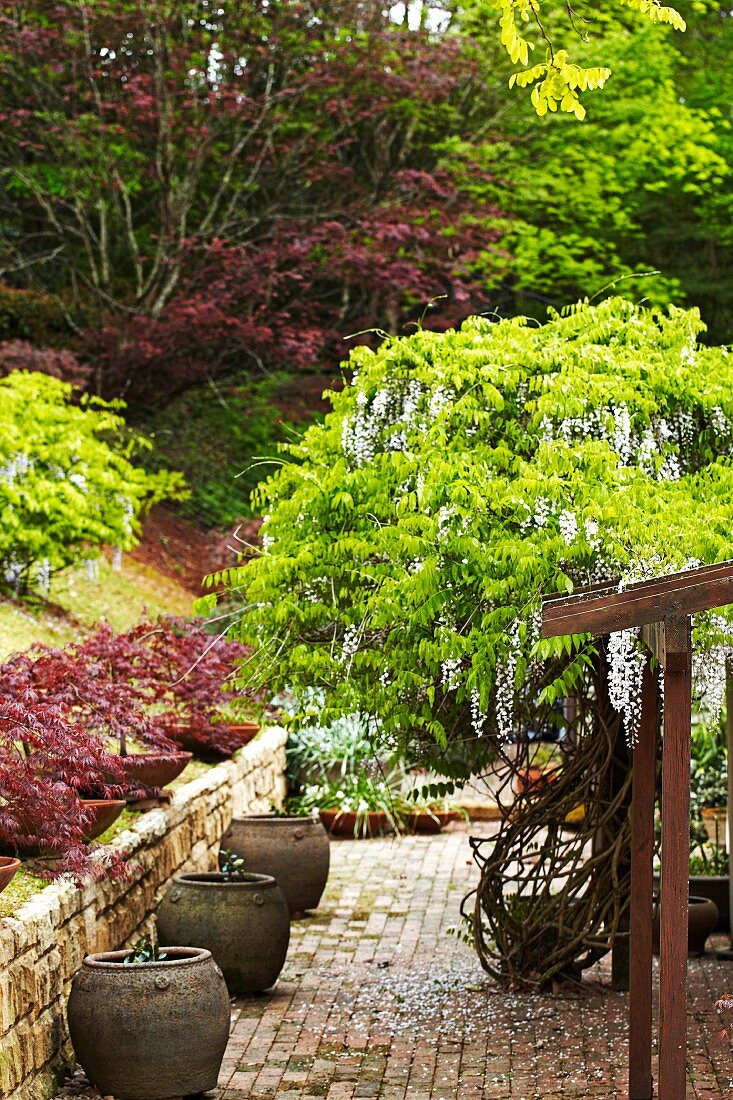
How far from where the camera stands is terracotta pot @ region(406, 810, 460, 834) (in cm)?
1088

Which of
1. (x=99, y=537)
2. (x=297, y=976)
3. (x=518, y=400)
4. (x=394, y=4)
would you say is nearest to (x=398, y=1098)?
(x=297, y=976)

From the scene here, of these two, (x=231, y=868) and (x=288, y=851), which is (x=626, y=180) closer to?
(x=288, y=851)

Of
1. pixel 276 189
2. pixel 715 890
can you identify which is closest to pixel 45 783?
pixel 715 890

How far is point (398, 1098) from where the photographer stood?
482cm

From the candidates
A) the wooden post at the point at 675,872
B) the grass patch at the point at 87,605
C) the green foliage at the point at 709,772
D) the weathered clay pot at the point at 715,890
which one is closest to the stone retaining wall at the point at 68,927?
the grass patch at the point at 87,605

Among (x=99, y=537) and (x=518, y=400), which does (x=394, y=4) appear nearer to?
(x=99, y=537)

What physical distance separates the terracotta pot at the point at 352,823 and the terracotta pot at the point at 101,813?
5228 mm

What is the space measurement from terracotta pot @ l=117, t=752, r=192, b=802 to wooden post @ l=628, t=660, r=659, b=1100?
2.34 m

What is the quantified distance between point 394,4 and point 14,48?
4.78 meters

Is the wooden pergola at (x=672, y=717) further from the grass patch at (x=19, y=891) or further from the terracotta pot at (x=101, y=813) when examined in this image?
the terracotta pot at (x=101, y=813)

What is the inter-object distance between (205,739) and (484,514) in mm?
3679

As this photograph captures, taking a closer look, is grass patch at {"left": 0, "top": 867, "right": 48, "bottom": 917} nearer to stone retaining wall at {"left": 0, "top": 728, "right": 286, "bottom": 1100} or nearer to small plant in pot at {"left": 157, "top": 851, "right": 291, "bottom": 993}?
stone retaining wall at {"left": 0, "top": 728, "right": 286, "bottom": 1100}

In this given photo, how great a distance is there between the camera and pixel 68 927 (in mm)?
4930

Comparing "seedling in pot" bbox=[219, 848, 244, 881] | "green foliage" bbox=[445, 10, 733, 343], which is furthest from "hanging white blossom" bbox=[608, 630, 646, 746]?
"green foliage" bbox=[445, 10, 733, 343]
